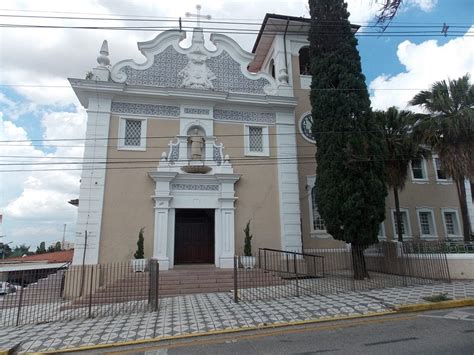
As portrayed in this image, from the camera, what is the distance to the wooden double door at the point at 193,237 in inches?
587

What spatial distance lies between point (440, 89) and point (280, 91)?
25.3ft

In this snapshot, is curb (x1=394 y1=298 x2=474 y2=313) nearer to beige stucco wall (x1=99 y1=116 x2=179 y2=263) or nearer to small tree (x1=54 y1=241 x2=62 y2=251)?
beige stucco wall (x1=99 y1=116 x2=179 y2=263)

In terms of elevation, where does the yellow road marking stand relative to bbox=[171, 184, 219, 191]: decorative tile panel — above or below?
below

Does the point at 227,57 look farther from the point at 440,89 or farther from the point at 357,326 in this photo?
the point at 357,326

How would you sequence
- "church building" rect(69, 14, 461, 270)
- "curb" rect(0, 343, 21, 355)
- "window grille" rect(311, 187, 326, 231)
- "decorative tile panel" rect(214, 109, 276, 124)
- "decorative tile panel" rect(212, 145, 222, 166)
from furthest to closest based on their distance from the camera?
"window grille" rect(311, 187, 326, 231) < "decorative tile panel" rect(214, 109, 276, 124) < "decorative tile panel" rect(212, 145, 222, 166) < "church building" rect(69, 14, 461, 270) < "curb" rect(0, 343, 21, 355)

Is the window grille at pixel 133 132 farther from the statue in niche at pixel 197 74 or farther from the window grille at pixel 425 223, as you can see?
the window grille at pixel 425 223

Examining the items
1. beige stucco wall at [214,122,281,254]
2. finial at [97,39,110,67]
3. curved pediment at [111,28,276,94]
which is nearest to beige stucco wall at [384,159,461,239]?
beige stucco wall at [214,122,281,254]

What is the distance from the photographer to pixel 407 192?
20625mm

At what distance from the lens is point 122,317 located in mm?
8289

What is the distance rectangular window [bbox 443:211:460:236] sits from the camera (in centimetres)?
2088

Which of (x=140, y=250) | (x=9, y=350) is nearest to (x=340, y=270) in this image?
(x=140, y=250)

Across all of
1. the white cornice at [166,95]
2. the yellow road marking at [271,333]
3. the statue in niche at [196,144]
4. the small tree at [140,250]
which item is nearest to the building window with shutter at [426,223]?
the white cornice at [166,95]

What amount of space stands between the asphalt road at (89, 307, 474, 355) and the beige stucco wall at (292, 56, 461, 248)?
361 inches

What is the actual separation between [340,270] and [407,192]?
27.5 feet
